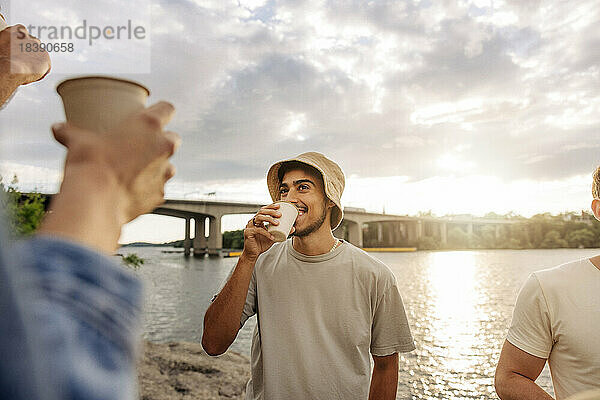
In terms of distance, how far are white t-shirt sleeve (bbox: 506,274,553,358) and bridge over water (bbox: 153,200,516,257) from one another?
12.6 metres

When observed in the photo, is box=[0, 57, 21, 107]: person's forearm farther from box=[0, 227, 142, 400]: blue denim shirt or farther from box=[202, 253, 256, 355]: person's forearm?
box=[202, 253, 256, 355]: person's forearm

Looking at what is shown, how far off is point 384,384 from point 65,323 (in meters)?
2.76

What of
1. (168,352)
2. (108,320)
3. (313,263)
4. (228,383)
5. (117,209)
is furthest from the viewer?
(168,352)

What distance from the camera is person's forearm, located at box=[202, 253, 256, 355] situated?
2797 millimetres

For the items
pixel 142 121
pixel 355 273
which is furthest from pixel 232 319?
pixel 142 121

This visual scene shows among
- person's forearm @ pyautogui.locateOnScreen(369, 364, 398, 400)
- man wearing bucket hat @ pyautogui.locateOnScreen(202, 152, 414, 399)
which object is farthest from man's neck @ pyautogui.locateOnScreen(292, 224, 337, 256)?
person's forearm @ pyautogui.locateOnScreen(369, 364, 398, 400)

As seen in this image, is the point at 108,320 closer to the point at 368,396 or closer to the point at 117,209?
the point at 117,209

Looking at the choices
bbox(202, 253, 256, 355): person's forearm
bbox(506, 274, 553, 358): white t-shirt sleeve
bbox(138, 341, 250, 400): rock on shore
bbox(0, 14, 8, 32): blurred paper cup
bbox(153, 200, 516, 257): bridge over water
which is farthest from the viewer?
bbox(153, 200, 516, 257): bridge over water

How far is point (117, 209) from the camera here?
67 centimetres

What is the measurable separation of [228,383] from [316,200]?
21.3 feet

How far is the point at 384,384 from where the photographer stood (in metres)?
2.92

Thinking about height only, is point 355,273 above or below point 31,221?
below

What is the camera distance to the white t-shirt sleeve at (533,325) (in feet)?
8.04

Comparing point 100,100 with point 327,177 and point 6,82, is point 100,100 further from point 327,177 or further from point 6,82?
point 327,177
